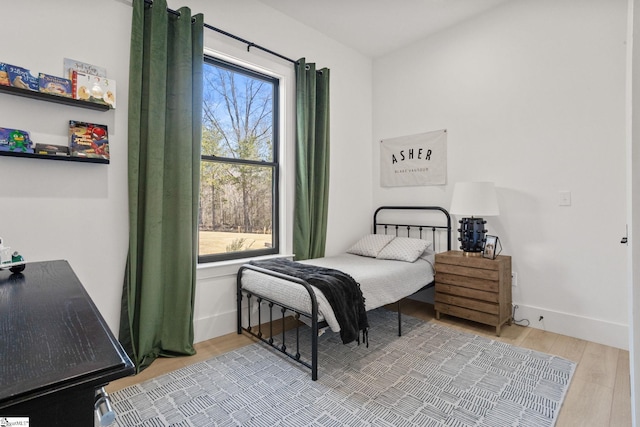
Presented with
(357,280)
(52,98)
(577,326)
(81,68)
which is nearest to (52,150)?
(52,98)

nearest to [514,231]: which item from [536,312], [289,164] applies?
[536,312]

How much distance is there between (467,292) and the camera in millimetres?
2777

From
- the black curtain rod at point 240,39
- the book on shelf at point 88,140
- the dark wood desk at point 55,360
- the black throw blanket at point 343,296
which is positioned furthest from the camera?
the black curtain rod at point 240,39

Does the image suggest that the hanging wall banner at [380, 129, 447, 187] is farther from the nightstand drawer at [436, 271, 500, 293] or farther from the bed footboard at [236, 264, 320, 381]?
the bed footboard at [236, 264, 320, 381]

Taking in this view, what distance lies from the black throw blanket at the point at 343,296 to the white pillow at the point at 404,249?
0.96 metres

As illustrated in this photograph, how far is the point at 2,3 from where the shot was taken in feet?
5.74

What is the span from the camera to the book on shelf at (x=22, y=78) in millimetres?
1731

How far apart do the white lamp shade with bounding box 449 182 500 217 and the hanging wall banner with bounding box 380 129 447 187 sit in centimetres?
57

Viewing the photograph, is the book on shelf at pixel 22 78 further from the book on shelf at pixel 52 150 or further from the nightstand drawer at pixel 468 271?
the nightstand drawer at pixel 468 271


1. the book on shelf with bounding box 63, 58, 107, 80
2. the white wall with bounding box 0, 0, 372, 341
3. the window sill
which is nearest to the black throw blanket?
the window sill

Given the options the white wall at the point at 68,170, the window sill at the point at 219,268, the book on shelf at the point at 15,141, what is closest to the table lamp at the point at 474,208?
the window sill at the point at 219,268

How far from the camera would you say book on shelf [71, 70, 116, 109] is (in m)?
1.94

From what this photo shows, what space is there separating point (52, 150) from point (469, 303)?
3200mm

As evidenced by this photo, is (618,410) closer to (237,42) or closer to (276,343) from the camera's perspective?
(276,343)
